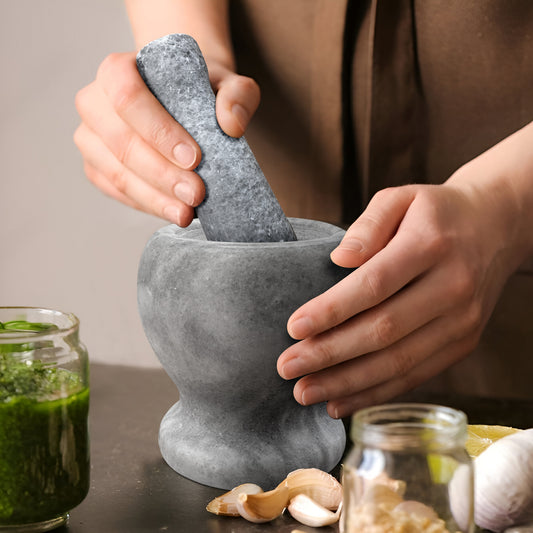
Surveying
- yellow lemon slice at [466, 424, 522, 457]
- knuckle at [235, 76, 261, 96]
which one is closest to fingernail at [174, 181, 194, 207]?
knuckle at [235, 76, 261, 96]

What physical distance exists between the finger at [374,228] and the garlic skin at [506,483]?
24 centimetres

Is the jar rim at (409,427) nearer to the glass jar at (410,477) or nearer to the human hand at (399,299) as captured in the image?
the glass jar at (410,477)

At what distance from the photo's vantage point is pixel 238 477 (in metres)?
0.89

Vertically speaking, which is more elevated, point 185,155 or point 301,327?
point 185,155

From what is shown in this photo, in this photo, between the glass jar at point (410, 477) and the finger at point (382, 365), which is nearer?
the glass jar at point (410, 477)

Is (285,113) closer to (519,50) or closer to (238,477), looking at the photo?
(519,50)

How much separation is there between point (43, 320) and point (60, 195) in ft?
7.27

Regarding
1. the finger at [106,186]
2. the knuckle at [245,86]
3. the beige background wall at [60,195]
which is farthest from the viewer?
the beige background wall at [60,195]

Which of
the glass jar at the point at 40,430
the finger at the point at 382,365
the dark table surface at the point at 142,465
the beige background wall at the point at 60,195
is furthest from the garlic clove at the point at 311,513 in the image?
the beige background wall at the point at 60,195

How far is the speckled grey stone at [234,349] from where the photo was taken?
0.82 m

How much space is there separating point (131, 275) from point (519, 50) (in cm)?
199

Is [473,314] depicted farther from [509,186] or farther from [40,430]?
[40,430]

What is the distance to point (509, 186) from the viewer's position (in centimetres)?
98

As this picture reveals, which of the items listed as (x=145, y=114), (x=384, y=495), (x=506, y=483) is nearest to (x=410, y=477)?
(x=384, y=495)
